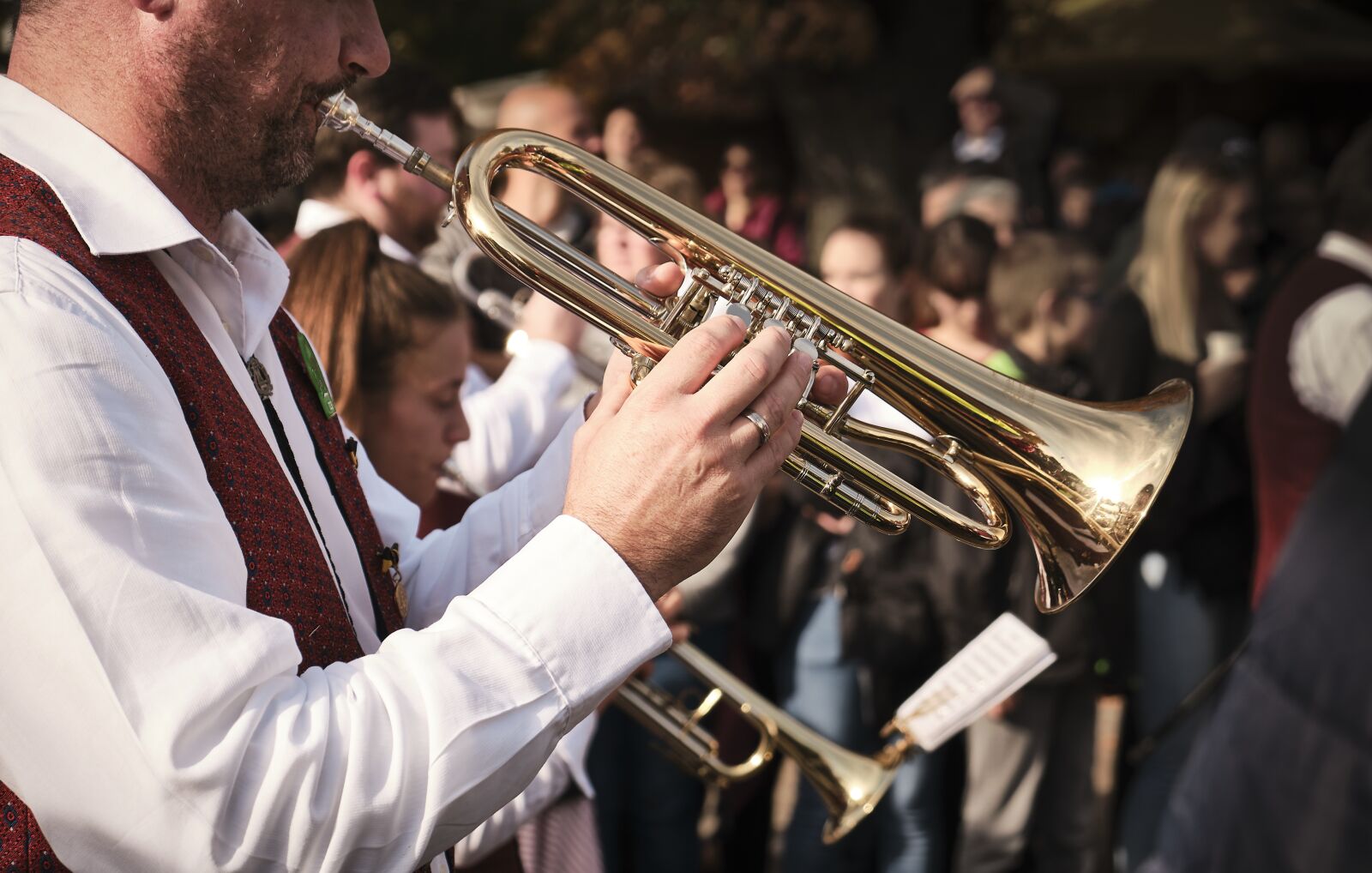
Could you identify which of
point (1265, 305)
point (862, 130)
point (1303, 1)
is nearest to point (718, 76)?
point (862, 130)

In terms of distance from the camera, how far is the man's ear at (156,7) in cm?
132

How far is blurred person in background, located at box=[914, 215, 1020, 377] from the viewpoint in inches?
161

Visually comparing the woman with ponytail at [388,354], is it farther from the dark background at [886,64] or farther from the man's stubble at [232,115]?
the dark background at [886,64]

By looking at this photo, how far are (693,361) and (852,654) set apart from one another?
2.47 m

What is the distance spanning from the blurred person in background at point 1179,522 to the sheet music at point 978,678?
4.55 feet

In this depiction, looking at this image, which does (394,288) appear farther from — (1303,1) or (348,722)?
(1303,1)

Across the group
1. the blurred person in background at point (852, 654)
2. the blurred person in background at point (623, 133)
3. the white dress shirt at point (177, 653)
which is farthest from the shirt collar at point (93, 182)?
the blurred person in background at point (623, 133)

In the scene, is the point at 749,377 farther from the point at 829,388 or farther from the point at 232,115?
the point at 232,115

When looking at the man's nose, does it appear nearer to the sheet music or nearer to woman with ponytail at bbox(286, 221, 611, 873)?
woman with ponytail at bbox(286, 221, 611, 873)

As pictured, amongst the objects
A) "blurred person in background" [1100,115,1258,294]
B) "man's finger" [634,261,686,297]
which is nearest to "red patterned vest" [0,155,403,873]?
"man's finger" [634,261,686,297]

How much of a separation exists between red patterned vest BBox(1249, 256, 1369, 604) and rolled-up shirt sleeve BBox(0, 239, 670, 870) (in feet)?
9.22

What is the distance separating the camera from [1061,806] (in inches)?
156

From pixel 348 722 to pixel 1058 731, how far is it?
319 centimetres

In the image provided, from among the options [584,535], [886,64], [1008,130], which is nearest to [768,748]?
[584,535]
